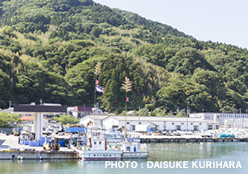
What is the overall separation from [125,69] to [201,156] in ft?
227

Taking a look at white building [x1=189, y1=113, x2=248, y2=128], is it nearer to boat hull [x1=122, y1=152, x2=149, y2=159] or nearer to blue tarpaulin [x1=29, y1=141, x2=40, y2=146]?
boat hull [x1=122, y1=152, x2=149, y2=159]

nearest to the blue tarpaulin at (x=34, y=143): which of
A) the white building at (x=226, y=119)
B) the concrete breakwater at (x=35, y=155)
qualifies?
the concrete breakwater at (x=35, y=155)

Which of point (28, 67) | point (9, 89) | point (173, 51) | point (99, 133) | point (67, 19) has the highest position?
point (67, 19)

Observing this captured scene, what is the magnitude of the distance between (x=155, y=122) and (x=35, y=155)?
39.5 meters

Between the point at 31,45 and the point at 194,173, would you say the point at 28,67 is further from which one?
the point at 194,173

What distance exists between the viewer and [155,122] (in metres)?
68.5

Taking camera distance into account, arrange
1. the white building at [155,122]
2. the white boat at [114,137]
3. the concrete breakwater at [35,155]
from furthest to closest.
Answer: the white building at [155,122], the white boat at [114,137], the concrete breakwater at [35,155]

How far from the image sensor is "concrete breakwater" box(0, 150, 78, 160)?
31453 mm

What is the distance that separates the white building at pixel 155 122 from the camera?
65.8 metres

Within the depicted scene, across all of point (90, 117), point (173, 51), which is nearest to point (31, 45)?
point (173, 51)

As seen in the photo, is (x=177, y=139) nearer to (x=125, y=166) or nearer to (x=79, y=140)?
(x=79, y=140)

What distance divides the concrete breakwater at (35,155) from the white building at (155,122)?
32191 mm

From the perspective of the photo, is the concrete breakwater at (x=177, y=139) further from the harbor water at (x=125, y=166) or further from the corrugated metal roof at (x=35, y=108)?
the corrugated metal roof at (x=35, y=108)

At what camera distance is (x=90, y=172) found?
94.5ft
